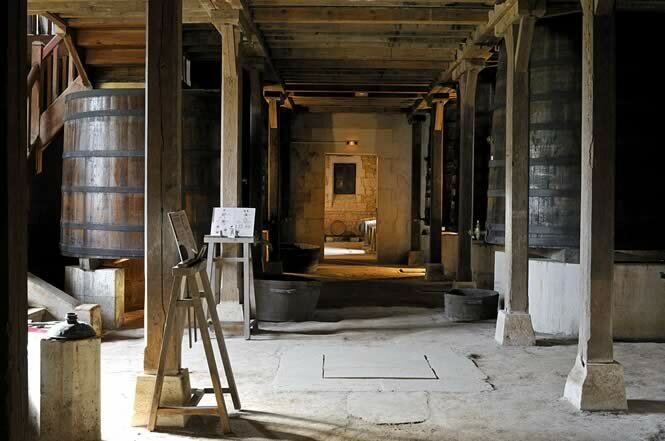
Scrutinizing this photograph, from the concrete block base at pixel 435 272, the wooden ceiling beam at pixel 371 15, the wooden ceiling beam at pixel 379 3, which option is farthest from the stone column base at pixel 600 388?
the concrete block base at pixel 435 272

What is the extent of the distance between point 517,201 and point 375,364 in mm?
1978

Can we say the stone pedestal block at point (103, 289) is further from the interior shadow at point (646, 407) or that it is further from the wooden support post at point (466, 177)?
the interior shadow at point (646, 407)

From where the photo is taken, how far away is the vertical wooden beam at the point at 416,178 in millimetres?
14820

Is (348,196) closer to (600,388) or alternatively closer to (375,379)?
(375,379)

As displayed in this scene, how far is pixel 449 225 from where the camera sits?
42.3 feet

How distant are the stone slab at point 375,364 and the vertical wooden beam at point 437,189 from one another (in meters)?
5.64

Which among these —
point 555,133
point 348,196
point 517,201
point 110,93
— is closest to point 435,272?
point 555,133

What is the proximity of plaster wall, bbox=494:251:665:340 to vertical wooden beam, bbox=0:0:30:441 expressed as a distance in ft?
17.4

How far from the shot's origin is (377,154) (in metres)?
15.0

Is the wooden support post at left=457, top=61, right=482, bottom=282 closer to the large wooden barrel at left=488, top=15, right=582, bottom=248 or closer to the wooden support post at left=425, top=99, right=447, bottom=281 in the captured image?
the wooden support post at left=425, top=99, right=447, bottom=281

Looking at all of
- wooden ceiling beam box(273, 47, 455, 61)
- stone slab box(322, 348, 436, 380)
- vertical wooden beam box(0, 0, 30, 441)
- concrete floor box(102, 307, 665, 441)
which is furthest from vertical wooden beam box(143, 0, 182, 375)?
wooden ceiling beam box(273, 47, 455, 61)

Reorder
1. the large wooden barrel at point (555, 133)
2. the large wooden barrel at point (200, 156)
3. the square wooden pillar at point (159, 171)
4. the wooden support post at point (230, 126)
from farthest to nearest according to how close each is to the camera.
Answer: the large wooden barrel at point (200, 156) < the wooden support post at point (230, 126) < the large wooden barrel at point (555, 133) < the square wooden pillar at point (159, 171)

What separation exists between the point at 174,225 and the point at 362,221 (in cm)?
1738

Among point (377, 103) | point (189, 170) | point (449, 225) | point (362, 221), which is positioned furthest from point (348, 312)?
point (362, 221)
